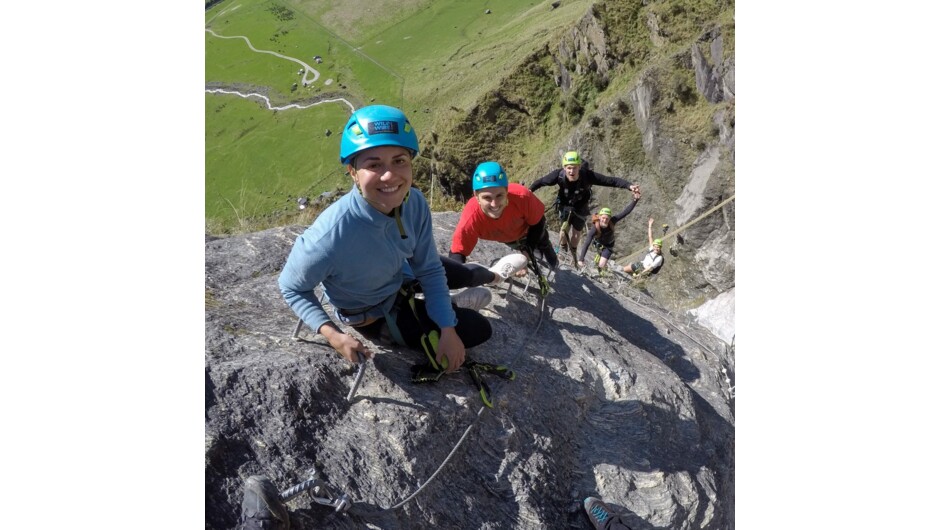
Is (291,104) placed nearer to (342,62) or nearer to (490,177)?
(342,62)

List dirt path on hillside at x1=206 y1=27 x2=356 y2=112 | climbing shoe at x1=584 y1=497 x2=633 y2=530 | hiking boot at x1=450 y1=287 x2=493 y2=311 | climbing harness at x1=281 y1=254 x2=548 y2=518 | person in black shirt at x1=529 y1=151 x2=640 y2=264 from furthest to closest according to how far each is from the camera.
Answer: dirt path on hillside at x1=206 y1=27 x2=356 y2=112 < person in black shirt at x1=529 y1=151 x2=640 y2=264 < hiking boot at x1=450 y1=287 x2=493 y2=311 < climbing shoe at x1=584 y1=497 x2=633 y2=530 < climbing harness at x1=281 y1=254 x2=548 y2=518

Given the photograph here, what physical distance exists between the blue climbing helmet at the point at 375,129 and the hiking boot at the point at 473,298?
1861 millimetres

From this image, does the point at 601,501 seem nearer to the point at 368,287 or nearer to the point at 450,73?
the point at 368,287

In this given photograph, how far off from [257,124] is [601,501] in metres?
56.8

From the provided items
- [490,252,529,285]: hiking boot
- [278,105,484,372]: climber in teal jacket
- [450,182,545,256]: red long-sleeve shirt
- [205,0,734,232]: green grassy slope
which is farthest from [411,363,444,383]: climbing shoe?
[205,0,734,232]: green grassy slope

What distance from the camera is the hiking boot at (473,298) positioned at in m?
4.43

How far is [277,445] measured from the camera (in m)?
2.76

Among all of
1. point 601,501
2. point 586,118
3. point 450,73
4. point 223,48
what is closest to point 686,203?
Answer: point 586,118

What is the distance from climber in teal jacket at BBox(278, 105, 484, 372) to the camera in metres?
2.74

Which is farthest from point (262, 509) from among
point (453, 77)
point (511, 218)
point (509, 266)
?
point (453, 77)

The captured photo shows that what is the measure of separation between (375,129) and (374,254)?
68 centimetres

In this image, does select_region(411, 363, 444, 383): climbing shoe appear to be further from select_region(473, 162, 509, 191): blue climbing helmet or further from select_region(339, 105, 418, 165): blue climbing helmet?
select_region(473, 162, 509, 191): blue climbing helmet

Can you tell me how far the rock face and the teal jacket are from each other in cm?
37

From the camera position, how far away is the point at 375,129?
8.70 ft
